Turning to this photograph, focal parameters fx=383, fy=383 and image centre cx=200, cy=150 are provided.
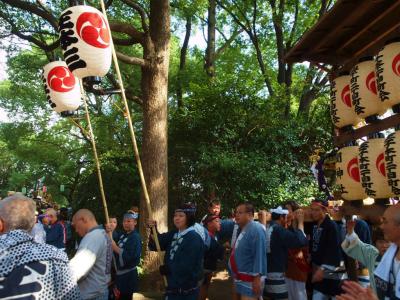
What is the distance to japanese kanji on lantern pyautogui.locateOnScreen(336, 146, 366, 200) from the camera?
469cm

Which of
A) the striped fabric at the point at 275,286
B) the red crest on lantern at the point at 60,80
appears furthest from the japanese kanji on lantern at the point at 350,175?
the red crest on lantern at the point at 60,80

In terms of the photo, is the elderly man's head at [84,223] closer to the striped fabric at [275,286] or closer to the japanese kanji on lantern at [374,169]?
the striped fabric at [275,286]

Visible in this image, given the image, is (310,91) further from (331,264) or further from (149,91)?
(331,264)

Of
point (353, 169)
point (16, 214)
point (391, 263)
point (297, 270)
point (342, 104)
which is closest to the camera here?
point (16, 214)

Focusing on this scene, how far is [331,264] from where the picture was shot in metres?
5.53

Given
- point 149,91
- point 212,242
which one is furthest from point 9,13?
point 212,242

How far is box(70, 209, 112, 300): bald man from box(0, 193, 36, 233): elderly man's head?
1.03 meters

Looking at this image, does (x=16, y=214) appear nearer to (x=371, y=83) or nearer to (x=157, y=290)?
(x=371, y=83)

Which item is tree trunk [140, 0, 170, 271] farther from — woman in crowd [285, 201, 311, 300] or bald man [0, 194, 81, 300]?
bald man [0, 194, 81, 300]

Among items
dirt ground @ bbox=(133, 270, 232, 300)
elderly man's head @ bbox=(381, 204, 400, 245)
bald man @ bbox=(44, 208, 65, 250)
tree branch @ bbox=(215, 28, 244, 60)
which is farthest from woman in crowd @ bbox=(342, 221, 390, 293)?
tree branch @ bbox=(215, 28, 244, 60)

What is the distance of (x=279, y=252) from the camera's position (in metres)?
5.73

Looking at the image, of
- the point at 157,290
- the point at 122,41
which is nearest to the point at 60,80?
the point at 122,41

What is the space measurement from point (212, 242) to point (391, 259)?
3561mm

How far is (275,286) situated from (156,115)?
190 inches
